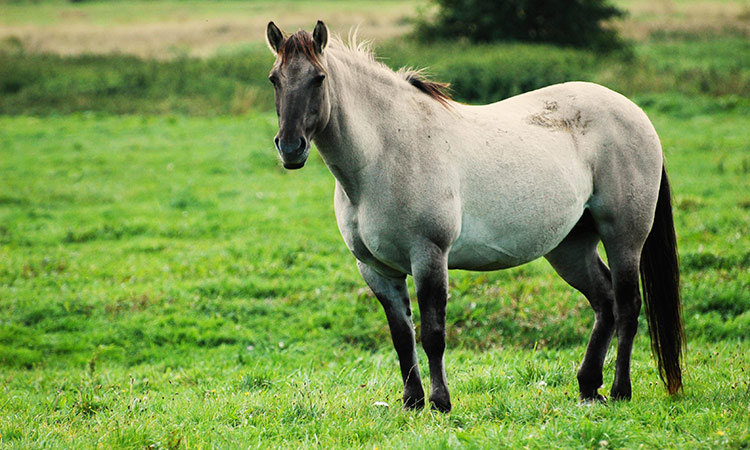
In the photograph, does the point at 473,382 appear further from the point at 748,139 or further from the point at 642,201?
the point at 748,139

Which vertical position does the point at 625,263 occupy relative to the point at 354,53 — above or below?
below

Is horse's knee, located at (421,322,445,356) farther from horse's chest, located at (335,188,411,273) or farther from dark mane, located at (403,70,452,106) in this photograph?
dark mane, located at (403,70,452,106)

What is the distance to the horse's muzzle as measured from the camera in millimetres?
3885

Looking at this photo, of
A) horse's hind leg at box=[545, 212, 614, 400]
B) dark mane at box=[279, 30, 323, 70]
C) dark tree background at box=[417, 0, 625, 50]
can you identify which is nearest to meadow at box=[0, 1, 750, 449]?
horse's hind leg at box=[545, 212, 614, 400]

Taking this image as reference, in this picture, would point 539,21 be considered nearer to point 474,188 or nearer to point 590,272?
point 590,272

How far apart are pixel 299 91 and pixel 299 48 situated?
0.27 m

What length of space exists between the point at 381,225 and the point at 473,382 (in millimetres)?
1765

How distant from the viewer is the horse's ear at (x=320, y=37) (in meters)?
4.07

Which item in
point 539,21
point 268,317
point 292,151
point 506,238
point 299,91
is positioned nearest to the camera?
point 292,151

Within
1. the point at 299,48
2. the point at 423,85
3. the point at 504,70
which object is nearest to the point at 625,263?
the point at 423,85

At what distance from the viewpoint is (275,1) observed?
63219 millimetres

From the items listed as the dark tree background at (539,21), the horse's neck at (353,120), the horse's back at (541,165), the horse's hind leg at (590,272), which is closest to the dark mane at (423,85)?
the horse's back at (541,165)

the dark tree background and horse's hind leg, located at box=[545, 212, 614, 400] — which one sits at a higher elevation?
the dark tree background

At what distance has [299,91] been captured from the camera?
4020 mm
